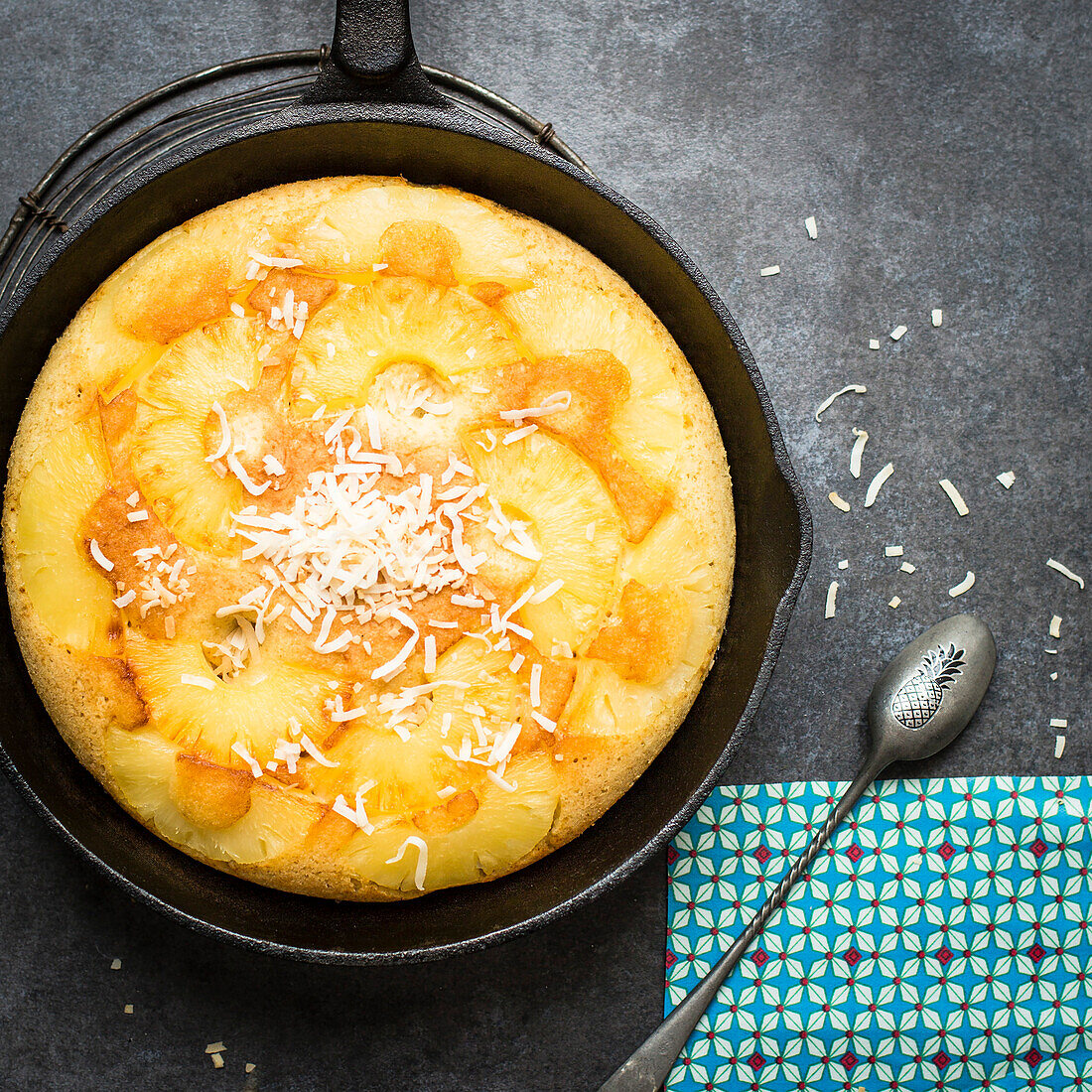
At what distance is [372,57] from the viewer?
2047 mm

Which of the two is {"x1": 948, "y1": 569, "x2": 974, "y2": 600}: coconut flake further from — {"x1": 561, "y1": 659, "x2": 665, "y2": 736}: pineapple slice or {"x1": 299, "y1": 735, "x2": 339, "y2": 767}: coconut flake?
{"x1": 299, "y1": 735, "x2": 339, "y2": 767}: coconut flake

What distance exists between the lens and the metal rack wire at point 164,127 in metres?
2.39

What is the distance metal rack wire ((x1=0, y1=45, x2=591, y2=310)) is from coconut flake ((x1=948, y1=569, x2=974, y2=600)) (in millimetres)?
1499

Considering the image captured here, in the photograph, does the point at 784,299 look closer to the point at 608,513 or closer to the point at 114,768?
the point at 608,513

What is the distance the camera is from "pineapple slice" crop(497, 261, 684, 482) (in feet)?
6.43

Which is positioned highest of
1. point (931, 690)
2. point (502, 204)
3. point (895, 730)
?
point (502, 204)

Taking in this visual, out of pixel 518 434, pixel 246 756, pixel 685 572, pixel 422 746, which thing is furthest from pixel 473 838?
pixel 518 434

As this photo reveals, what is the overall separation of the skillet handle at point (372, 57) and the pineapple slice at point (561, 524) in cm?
86

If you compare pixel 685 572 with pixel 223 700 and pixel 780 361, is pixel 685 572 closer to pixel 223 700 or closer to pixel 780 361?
pixel 780 361

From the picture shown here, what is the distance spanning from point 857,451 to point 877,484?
11 centimetres

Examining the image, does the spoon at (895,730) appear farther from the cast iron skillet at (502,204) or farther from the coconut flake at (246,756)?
the coconut flake at (246,756)

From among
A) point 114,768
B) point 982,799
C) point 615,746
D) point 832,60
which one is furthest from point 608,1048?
point 832,60

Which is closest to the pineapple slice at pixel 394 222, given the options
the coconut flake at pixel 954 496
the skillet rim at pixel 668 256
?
the skillet rim at pixel 668 256

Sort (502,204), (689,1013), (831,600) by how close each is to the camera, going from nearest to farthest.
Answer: (502,204)
(689,1013)
(831,600)
